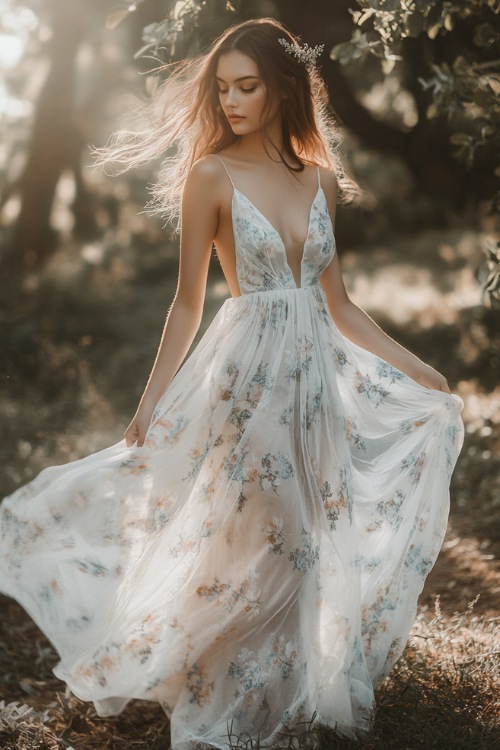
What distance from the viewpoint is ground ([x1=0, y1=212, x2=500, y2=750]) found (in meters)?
3.11

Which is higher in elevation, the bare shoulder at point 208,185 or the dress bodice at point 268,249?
the bare shoulder at point 208,185

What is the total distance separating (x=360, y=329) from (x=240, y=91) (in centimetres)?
91

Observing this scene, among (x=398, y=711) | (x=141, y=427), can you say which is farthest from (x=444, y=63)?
(x=398, y=711)

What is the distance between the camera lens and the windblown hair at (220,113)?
3006mm

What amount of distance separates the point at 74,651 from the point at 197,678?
405 mm

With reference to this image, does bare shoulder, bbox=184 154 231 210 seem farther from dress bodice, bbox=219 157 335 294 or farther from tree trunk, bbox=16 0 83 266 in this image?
tree trunk, bbox=16 0 83 266

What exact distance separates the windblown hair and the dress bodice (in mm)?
265

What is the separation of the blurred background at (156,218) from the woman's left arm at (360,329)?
99cm

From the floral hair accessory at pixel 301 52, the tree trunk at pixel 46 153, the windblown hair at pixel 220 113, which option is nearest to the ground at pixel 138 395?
the tree trunk at pixel 46 153

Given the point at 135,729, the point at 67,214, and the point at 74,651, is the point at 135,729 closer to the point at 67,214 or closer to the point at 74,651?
the point at 74,651

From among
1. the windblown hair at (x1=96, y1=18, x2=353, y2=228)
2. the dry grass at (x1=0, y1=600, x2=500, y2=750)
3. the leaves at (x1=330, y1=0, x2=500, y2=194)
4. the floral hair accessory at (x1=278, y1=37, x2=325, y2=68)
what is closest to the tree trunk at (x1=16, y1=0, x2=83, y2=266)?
the leaves at (x1=330, y1=0, x2=500, y2=194)

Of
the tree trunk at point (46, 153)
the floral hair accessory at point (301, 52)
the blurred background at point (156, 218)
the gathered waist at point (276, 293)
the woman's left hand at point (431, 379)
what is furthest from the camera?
the tree trunk at point (46, 153)
